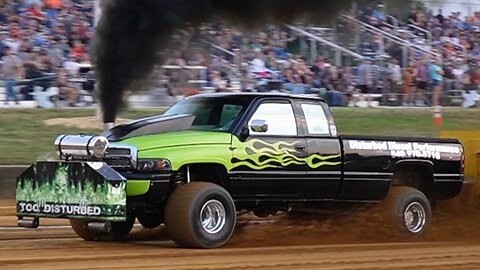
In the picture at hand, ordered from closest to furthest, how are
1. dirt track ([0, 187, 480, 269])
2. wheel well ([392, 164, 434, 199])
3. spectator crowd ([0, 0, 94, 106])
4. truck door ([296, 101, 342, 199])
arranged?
1. dirt track ([0, 187, 480, 269])
2. truck door ([296, 101, 342, 199])
3. wheel well ([392, 164, 434, 199])
4. spectator crowd ([0, 0, 94, 106])

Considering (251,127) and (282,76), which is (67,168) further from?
(282,76)

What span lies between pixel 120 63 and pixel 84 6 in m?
10.7

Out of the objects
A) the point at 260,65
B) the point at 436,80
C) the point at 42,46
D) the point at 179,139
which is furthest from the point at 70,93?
the point at 179,139

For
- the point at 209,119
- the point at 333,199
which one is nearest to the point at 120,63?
the point at 209,119

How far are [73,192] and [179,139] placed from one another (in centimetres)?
109

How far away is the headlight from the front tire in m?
0.28

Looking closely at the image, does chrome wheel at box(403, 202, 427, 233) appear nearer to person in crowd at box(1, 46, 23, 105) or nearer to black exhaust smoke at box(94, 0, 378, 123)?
black exhaust smoke at box(94, 0, 378, 123)

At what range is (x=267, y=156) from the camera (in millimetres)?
9664

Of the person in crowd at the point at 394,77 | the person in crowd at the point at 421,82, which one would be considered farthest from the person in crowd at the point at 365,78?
the person in crowd at the point at 421,82

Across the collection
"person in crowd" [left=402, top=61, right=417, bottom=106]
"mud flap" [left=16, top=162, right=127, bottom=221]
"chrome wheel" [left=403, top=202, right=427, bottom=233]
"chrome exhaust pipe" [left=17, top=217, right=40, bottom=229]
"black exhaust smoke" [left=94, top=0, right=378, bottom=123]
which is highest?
"black exhaust smoke" [left=94, top=0, right=378, bottom=123]

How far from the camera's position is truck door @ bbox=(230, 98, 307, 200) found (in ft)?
31.2

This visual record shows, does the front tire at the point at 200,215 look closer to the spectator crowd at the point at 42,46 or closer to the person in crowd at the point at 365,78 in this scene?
the spectator crowd at the point at 42,46

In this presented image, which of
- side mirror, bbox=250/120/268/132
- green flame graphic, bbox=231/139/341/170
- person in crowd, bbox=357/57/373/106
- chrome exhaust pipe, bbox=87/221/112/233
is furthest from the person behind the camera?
person in crowd, bbox=357/57/373/106

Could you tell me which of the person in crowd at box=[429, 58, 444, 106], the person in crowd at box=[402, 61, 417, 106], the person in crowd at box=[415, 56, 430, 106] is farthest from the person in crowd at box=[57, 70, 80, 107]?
the person in crowd at box=[429, 58, 444, 106]
